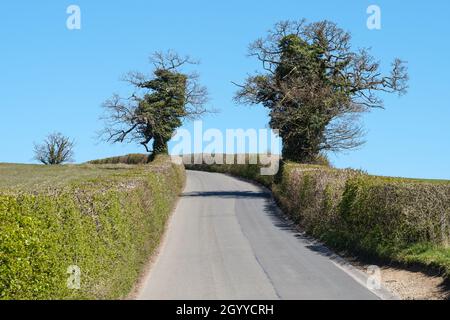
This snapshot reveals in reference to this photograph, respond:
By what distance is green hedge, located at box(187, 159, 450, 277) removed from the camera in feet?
70.8

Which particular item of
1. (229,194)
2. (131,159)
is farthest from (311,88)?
(131,159)

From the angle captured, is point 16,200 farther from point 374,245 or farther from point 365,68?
point 365,68

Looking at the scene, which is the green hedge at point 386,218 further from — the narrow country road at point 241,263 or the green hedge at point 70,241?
the green hedge at point 70,241

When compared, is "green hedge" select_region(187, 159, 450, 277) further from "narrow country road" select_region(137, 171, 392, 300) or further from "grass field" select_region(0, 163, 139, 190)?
"grass field" select_region(0, 163, 139, 190)

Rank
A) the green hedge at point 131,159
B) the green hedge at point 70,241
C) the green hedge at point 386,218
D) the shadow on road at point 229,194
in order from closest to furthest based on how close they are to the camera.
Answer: the green hedge at point 70,241 → the green hedge at point 386,218 → the shadow on road at point 229,194 → the green hedge at point 131,159

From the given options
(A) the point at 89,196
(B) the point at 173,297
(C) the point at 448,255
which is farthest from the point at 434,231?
(A) the point at 89,196

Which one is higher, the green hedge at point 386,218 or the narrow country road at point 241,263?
the green hedge at point 386,218

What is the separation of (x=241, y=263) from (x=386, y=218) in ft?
17.9

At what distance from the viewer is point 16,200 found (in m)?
12.1

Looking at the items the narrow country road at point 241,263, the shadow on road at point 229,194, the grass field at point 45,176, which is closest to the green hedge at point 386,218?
the narrow country road at point 241,263

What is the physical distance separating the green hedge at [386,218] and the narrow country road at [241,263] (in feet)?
4.29

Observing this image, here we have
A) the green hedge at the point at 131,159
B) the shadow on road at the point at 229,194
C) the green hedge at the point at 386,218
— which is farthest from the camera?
the green hedge at the point at 131,159

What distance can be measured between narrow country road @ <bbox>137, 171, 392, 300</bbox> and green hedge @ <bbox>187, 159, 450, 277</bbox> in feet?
4.29

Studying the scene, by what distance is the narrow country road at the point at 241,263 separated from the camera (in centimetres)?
1780
